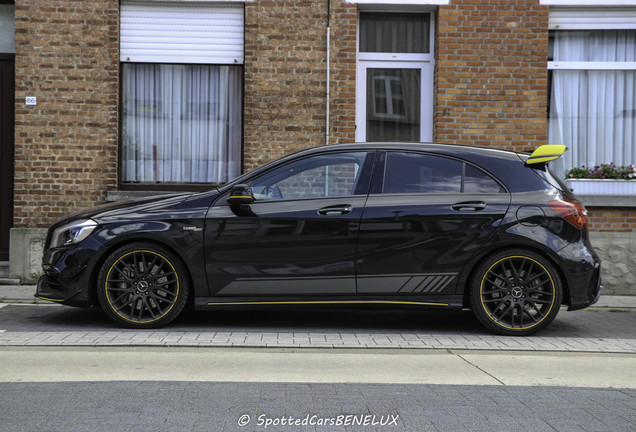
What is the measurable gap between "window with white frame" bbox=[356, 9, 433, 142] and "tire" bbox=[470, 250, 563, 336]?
475 centimetres

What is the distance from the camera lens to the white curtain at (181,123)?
10.8m

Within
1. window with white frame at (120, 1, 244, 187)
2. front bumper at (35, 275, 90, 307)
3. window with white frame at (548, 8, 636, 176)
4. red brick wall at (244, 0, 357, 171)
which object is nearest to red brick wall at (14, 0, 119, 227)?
window with white frame at (120, 1, 244, 187)

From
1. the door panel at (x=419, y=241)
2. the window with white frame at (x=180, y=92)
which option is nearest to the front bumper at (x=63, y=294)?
the door panel at (x=419, y=241)

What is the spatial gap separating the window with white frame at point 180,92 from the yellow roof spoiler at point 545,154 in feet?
17.3

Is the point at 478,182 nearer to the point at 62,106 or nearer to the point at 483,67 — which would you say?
the point at 483,67

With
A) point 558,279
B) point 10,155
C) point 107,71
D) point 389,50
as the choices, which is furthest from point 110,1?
point 558,279

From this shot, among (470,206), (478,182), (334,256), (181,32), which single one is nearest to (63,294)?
(334,256)

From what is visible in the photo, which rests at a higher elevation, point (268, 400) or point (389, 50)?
point (389, 50)

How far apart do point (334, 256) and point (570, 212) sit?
85.1 inches

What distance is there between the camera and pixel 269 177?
262 inches

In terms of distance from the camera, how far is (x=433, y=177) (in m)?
6.68

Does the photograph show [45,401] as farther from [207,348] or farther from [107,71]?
[107,71]

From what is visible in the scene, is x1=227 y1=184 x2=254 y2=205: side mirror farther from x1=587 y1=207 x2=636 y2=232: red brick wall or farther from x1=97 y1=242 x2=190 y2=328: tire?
x1=587 y1=207 x2=636 y2=232: red brick wall

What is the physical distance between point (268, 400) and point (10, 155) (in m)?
7.86
